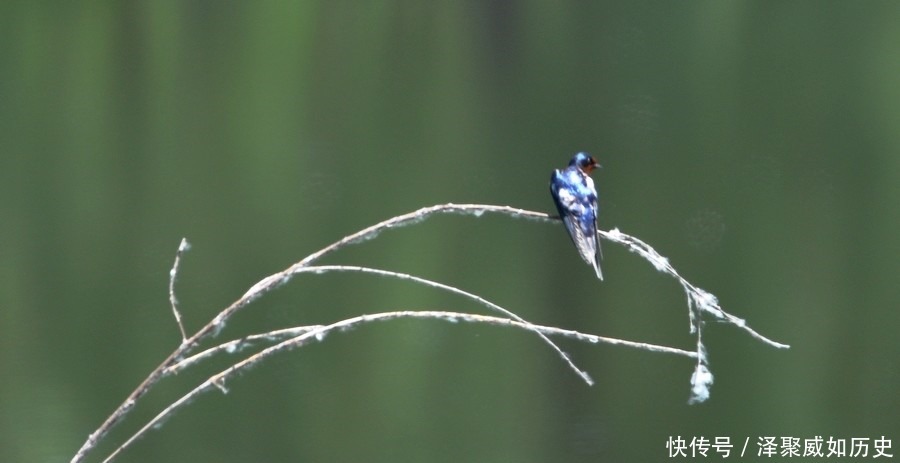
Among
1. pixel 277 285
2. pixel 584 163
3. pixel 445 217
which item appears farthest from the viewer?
pixel 445 217

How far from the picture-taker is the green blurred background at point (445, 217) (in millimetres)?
4934

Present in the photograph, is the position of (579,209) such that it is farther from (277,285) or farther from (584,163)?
(277,285)

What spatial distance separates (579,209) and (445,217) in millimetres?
3880

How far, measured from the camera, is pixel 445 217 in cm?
652

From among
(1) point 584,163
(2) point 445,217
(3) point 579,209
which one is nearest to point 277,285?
(3) point 579,209

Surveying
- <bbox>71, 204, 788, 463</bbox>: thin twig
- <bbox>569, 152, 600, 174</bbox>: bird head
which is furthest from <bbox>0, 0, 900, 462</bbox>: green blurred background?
<bbox>71, 204, 788, 463</bbox>: thin twig

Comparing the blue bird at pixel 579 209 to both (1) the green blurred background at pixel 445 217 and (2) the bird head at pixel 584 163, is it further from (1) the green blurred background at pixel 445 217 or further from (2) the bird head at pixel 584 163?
(1) the green blurred background at pixel 445 217

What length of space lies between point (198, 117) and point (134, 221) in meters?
1.74

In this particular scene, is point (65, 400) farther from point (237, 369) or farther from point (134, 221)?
point (237, 369)

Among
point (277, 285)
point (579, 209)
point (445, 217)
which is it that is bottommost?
point (445, 217)

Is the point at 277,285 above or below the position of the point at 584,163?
above

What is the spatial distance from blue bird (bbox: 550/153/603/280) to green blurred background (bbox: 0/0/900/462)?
2053 millimetres

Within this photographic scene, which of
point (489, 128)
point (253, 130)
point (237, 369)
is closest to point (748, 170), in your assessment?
point (489, 128)

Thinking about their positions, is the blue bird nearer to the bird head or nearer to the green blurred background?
the bird head
